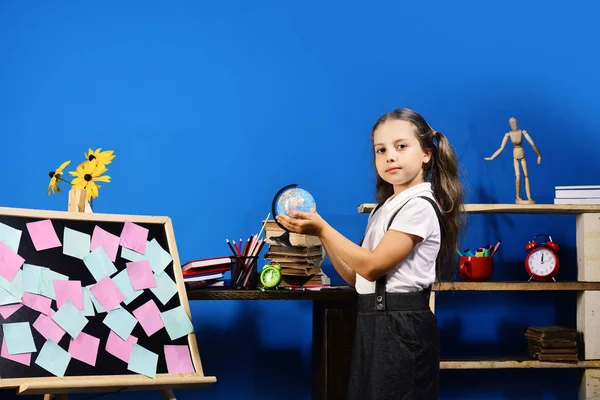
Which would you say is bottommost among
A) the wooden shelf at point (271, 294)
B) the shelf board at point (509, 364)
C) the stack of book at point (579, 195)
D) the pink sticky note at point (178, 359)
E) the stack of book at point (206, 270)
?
the shelf board at point (509, 364)

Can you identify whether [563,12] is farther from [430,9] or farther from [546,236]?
[546,236]

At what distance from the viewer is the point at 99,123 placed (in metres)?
3.23

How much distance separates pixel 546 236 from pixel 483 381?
2.46ft

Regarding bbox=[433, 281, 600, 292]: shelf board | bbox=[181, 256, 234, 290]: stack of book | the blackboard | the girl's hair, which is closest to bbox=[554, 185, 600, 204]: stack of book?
bbox=[433, 281, 600, 292]: shelf board

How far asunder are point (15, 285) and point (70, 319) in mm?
187

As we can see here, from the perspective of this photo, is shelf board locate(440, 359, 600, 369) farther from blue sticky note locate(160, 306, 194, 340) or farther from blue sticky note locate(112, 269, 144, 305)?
blue sticky note locate(112, 269, 144, 305)

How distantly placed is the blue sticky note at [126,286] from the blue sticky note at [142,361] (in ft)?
0.50

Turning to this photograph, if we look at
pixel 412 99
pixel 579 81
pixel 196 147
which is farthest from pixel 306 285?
pixel 579 81

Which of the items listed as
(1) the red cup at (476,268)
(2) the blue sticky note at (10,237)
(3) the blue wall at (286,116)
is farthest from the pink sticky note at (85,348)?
(1) the red cup at (476,268)

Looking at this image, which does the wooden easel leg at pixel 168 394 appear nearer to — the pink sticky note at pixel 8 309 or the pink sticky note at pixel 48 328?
the pink sticky note at pixel 48 328

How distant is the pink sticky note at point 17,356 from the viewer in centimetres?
204

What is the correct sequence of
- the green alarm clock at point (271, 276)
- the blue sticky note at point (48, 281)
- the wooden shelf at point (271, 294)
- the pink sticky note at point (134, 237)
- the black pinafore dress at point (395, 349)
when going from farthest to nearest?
the green alarm clock at point (271, 276) → the wooden shelf at point (271, 294) → the pink sticky note at point (134, 237) → the blue sticky note at point (48, 281) → the black pinafore dress at point (395, 349)

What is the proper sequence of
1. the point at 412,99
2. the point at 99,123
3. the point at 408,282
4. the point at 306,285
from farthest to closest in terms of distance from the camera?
the point at 412,99
the point at 99,123
the point at 306,285
the point at 408,282

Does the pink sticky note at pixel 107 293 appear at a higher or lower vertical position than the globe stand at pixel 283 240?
lower
